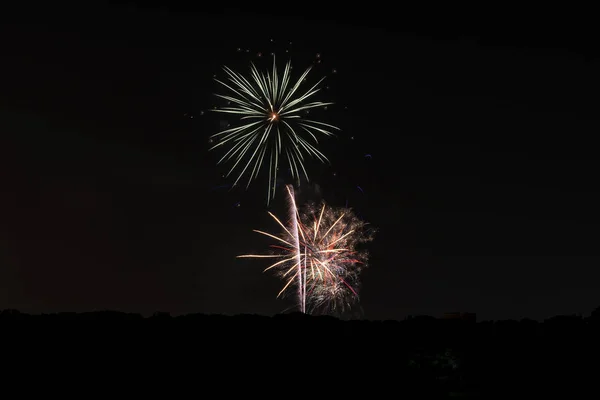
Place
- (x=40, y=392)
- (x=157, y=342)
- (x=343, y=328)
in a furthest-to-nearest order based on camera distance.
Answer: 1. (x=343, y=328)
2. (x=157, y=342)
3. (x=40, y=392)

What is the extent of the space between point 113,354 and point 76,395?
52.4 inches

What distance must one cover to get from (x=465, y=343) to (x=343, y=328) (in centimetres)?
366

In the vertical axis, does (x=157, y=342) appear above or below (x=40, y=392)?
above

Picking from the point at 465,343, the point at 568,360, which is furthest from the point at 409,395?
the point at 568,360

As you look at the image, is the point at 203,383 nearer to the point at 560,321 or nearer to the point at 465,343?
the point at 465,343

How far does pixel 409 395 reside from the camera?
1766 cm

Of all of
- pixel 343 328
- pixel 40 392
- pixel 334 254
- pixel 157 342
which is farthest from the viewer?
pixel 334 254

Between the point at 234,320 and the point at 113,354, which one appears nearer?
the point at 113,354

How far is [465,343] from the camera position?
1894 cm

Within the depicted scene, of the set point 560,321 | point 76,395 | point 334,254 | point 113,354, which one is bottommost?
point 76,395

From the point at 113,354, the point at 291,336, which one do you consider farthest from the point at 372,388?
the point at 113,354

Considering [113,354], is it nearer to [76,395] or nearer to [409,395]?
[76,395]

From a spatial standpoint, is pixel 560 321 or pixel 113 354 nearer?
pixel 113 354

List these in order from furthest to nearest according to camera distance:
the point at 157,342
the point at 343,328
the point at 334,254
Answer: the point at 334,254 → the point at 343,328 → the point at 157,342
